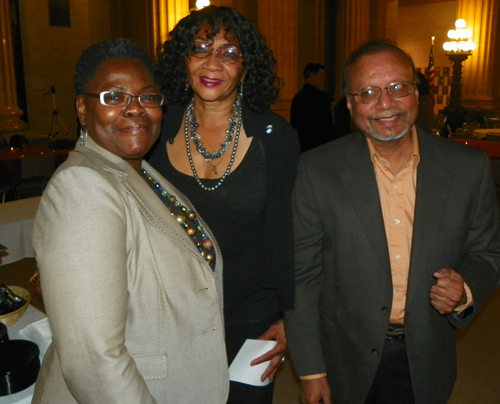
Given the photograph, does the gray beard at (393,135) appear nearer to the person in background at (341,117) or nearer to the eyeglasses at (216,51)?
the eyeglasses at (216,51)

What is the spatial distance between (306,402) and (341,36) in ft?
36.7

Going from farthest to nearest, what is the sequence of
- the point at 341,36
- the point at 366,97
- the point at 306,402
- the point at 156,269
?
1. the point at 341,36
2. the point at 306,402
3. the point at 366,97
4. the point at 156,269

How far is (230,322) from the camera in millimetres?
1836

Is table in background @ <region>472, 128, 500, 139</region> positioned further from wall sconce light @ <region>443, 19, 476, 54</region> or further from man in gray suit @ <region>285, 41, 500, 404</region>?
wall sconce light @ <region>443, 19, 476, 54</region>

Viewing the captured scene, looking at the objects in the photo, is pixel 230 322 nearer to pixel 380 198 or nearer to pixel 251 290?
pixel 251 290

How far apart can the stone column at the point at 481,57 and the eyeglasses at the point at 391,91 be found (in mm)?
14202

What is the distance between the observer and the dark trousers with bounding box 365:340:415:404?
180 cm

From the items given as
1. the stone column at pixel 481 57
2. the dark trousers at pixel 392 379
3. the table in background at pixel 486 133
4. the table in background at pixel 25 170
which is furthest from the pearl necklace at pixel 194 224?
the stone column at pixel 481 57

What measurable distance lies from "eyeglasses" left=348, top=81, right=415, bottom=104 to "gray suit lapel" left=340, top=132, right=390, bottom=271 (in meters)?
0.19

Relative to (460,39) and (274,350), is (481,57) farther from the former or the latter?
(274,350)

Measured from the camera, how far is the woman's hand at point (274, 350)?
5.97ft

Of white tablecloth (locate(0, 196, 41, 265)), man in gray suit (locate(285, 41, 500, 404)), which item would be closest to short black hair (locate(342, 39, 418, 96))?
man in gray suit (locate(285, 41, 500, 404))

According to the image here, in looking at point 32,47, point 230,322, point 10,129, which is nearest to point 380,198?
point 230,322

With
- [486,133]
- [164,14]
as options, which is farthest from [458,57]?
[164,14]
